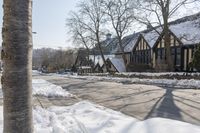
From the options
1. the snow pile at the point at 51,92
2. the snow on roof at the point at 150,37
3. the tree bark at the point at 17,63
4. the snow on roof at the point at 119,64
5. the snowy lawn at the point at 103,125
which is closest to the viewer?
the tree bark at the point at 17,63

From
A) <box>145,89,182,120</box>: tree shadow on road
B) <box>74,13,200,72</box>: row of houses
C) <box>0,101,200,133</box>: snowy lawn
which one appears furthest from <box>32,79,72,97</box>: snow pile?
<box>74,13,200,72</box>: row of houses

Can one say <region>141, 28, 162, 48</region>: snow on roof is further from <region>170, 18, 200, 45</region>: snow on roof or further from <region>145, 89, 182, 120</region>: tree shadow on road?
<region>145, 89, 182, 120</region>: tree shadow on road

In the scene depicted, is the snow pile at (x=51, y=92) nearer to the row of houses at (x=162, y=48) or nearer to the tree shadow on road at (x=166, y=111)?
Answer: the tree shadow on road at (x=166, y=111)

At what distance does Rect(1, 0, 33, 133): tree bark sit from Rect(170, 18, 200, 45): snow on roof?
30.3 metres

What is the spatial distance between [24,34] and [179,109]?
27.4ft

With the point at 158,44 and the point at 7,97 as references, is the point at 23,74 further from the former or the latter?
the point at 158,44

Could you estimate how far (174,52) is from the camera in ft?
128

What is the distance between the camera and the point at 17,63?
3164 millimetres

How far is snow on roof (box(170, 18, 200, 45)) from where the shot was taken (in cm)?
3316

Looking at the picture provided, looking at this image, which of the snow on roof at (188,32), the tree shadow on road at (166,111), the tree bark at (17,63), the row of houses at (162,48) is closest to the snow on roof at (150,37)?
the row of houses at (162,48)

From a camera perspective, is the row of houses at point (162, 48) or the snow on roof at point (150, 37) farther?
the snow on roof at point (150, 37)

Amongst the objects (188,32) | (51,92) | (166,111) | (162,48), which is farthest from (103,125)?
(162,48)

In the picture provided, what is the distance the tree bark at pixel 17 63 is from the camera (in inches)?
123

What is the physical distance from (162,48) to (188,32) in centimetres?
707
